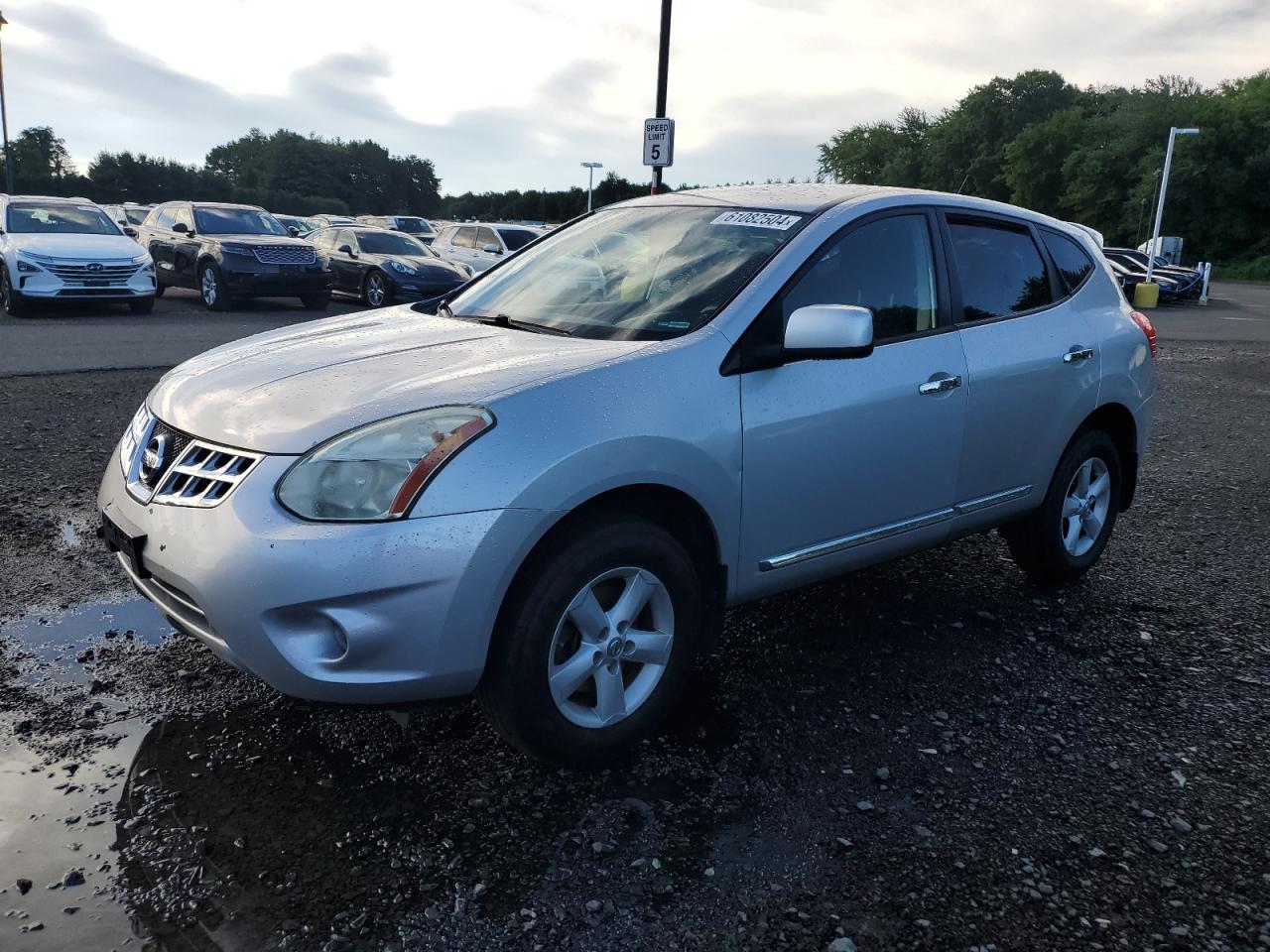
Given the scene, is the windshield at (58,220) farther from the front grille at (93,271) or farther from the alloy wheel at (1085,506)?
the alloy wheel at (1085,506)

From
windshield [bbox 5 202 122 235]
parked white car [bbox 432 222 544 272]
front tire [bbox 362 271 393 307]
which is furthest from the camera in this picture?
parked white car [bbox 432 222 544 272]


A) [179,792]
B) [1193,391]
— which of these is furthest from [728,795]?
[1193,391]

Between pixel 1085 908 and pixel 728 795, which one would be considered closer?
pixel 1085 908

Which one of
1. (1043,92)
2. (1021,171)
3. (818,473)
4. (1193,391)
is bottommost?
(1193,391)

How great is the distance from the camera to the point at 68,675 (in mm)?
3529

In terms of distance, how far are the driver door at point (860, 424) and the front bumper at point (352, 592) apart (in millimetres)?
963

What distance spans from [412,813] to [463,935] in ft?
1.74

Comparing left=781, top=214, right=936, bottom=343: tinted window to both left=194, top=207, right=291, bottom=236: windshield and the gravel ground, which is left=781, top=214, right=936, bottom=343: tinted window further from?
left=194, top=207, right=291, bottom=236: windshield

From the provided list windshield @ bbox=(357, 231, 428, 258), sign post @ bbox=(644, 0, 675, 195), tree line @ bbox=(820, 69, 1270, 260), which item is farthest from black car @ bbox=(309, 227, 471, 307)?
tree line @ bbox=(820, 69, 1270, 260)

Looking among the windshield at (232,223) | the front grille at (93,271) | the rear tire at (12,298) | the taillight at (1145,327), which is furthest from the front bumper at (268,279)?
the taillight at (1145,327)

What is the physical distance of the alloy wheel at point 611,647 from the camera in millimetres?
2906

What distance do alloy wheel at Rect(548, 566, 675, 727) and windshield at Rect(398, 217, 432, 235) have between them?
28.5 meters

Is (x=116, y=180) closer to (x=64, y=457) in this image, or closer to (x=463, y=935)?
(x=64, y=457)

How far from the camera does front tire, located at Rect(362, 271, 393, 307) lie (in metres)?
17.7
